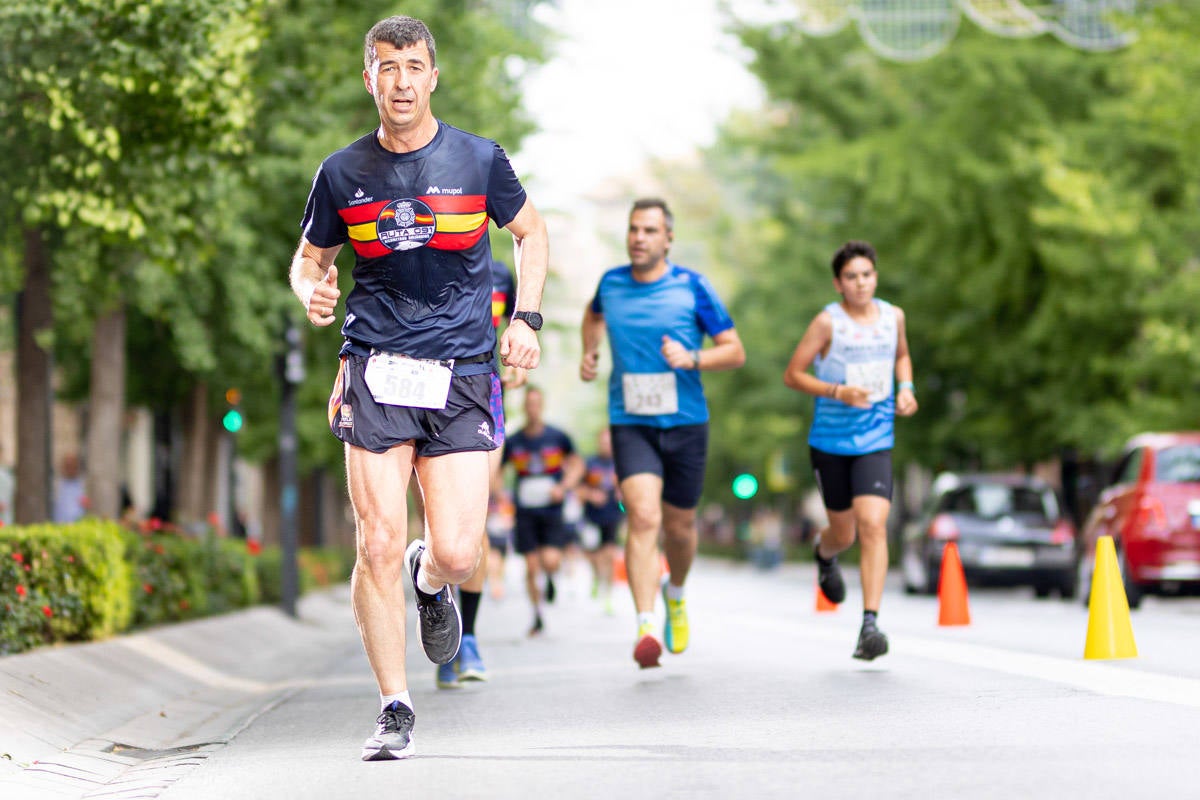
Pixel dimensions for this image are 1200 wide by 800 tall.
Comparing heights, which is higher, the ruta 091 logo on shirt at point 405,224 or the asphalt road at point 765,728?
the ruta 091 logo on shirt at point 405,224

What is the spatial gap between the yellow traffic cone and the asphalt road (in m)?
0.16

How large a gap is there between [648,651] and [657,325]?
1.80 metres

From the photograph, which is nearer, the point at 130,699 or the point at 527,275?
the point at 527,275

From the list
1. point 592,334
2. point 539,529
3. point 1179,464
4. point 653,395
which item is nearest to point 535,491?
point 539,529

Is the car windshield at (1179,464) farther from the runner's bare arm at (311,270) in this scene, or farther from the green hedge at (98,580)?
the runner's bare arm at (311,270)

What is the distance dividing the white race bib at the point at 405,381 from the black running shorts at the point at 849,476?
4309mm

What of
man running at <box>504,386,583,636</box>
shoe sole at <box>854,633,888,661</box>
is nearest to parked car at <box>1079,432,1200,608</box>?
man running at <box>504,386,583,636</box>

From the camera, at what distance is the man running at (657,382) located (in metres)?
10.8

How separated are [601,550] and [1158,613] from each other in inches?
305

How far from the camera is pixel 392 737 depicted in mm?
7027

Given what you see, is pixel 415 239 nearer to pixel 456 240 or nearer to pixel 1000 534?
pixel 456 240

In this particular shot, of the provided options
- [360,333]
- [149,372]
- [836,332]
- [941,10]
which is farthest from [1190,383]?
[360,333]

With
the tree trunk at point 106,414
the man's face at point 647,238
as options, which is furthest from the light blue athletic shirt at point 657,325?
the tree trunk at point 106,414

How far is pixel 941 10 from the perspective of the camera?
24.2 meters
